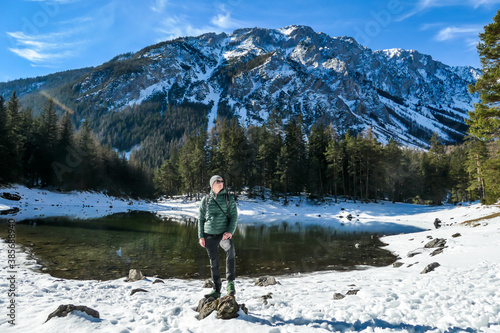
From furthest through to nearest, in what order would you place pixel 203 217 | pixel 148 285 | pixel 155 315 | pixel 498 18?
pixel 498 18 → pixel 148 285 → pixel 203 217 → pixel 155 315

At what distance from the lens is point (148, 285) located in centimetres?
891

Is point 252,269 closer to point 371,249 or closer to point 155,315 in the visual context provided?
point 155,315

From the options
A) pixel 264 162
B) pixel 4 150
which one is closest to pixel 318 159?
pixel 264 162

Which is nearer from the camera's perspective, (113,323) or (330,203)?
(113,323)

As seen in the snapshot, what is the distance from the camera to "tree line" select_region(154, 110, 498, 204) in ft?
175

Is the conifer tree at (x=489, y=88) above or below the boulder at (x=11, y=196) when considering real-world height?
above

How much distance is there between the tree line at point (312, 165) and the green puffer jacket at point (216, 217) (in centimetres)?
4535

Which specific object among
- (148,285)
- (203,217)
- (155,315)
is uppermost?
(203,217)

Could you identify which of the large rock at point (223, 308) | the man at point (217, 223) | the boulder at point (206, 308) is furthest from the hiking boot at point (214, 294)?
the large rock at point (223, 308)

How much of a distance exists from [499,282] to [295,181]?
1902 inches

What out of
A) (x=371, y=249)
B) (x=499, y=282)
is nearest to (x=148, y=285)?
(x=499, y=282)

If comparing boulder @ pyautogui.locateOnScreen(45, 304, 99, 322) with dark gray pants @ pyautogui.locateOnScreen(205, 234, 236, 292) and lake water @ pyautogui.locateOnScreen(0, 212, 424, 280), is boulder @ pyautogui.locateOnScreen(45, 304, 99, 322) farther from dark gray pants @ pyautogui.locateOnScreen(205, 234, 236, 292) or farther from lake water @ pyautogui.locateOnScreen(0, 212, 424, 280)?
lake water @ pyautogui.locateOnScreen(0, 212, 424, 280)

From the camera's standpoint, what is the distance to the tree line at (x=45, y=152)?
3944 centimetres

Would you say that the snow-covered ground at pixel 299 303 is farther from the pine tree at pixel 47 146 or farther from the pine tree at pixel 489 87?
the pine tree at pixel 47 146
